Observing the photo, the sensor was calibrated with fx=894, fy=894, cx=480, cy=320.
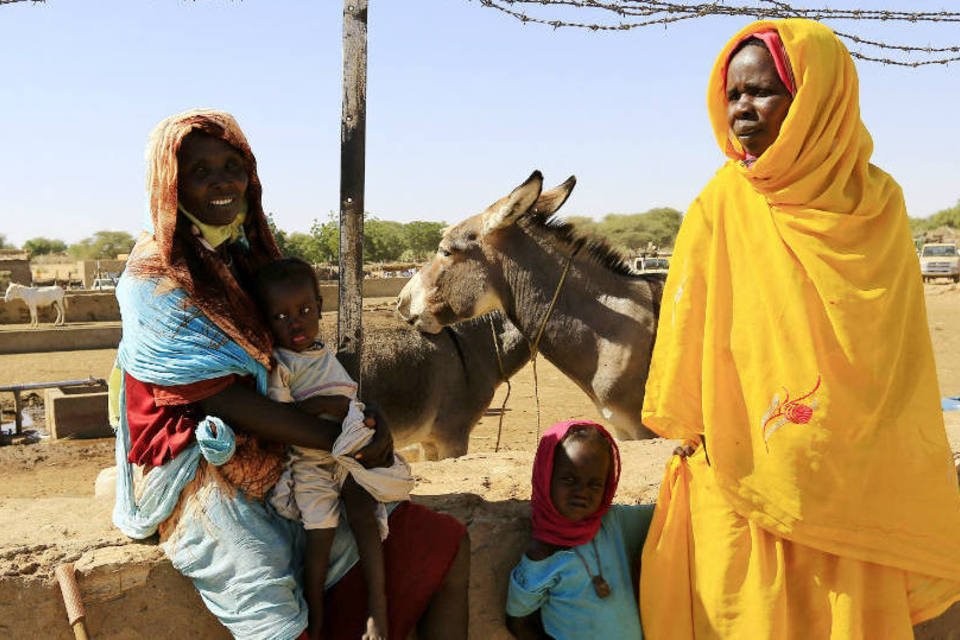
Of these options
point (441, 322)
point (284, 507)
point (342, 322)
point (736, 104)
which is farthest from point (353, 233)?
point (441, 322)

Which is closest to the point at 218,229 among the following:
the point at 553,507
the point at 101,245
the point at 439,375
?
the point at 553,507

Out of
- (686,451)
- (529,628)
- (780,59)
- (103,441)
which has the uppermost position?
(780,59)

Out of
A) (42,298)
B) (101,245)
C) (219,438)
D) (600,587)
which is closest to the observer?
(219,438)

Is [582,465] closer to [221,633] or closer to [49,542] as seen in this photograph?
[221,633]

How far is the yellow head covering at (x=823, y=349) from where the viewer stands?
2.29 m

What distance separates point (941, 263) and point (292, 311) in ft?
108

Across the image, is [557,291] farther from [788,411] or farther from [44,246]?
[44,246]

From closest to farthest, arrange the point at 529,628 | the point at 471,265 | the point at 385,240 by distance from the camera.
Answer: the point at 529,628 < the point at 471,265 < the point at 385,240

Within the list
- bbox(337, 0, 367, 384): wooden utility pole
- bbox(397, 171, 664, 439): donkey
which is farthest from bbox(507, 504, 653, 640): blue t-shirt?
bbox(397, 171, 664, 439): donkey

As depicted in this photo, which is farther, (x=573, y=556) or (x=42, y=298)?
(x=42, y=298)

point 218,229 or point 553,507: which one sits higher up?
point 218,229

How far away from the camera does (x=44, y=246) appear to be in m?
81.7

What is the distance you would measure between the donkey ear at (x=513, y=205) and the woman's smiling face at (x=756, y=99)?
83.2 inches

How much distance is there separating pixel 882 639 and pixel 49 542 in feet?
7.48
